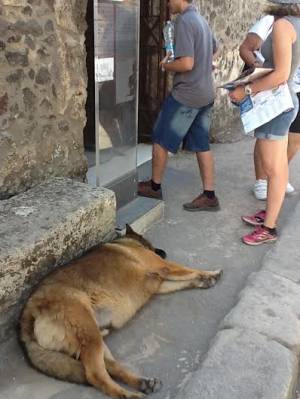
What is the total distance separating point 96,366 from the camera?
2588mm

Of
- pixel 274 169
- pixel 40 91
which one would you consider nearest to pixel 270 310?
pixel 274 169

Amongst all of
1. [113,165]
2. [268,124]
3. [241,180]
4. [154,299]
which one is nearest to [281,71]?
[268,124]

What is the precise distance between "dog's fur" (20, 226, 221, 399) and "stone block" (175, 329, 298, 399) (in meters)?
0.29

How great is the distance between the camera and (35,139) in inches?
142

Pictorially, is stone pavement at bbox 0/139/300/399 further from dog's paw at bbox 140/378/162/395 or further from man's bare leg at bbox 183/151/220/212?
man's bare leg at bbox 183/151/220/212

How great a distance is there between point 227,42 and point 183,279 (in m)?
5.11

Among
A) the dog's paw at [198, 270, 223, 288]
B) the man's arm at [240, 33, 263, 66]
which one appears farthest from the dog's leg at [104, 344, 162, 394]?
the man's arm at [240, 33, 263, 66]

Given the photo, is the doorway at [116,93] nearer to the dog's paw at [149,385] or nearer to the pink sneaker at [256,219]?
the pink sneaker at [256,219]

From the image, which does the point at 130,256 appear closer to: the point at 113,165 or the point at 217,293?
the point at 217,293

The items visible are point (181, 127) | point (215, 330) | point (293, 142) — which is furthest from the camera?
point (293, 142)

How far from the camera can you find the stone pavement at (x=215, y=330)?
2.59 m

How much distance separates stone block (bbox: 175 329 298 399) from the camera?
2469 mm

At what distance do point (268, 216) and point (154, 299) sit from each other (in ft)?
4.54

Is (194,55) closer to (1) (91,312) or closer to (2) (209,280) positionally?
(2) (209,280)
